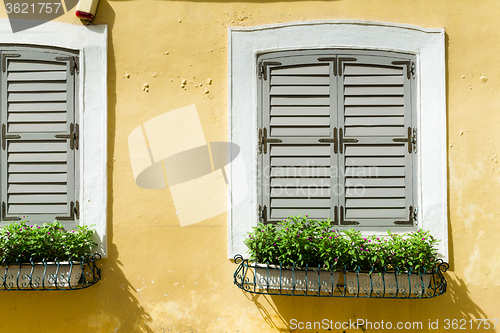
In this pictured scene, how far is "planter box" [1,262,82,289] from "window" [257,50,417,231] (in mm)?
1664

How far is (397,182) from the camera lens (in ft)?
9.51

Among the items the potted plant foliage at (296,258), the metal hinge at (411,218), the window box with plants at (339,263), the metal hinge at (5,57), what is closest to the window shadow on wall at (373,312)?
the window box with plants at (339,263)

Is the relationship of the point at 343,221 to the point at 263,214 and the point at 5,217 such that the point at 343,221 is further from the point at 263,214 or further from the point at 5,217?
the point at 5,217

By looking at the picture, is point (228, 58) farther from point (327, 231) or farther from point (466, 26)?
point (466, 26)

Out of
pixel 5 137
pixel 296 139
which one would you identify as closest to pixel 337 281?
pixel 296 139

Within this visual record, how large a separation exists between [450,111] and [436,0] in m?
1.00

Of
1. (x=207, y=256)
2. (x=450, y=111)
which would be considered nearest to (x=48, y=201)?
(x=207, y=256)

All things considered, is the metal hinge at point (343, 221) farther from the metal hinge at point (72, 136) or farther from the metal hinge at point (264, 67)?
the metal hinge at point (72, 136)

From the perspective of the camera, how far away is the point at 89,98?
2.91 meters

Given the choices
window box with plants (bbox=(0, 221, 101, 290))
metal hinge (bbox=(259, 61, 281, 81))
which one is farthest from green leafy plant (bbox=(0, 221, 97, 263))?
metal hinge (bbox=(259, 61, 281, 81))

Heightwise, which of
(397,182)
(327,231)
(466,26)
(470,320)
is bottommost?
(470,320)

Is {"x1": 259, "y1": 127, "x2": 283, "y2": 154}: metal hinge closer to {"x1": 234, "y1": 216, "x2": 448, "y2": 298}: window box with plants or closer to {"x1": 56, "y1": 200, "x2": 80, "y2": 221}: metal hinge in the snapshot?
{"x1": 234, "y1": 216, "x2": 448, "y2": 298}: window box with plants

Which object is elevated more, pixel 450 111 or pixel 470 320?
pixel 450 111

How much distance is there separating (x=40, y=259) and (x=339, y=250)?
8.07ft
